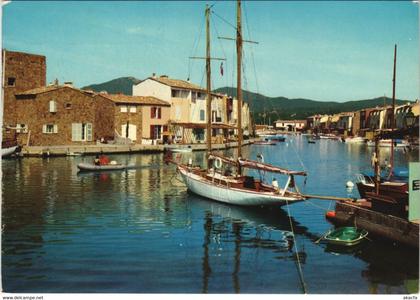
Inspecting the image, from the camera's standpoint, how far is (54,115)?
61406 mm

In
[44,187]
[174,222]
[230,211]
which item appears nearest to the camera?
[174,222]

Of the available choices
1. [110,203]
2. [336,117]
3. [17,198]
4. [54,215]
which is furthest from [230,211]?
[336,117]

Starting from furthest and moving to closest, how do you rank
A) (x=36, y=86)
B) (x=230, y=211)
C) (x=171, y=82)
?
(x=171, y=82), (x=36, y=86), (x=230, y=211)

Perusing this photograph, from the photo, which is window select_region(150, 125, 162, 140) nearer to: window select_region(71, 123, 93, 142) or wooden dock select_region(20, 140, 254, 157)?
wooden dock select_region(20, 140, 254, 157)

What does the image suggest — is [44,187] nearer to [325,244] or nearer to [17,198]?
[17,198]

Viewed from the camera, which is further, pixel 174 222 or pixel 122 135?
pixel 122 135

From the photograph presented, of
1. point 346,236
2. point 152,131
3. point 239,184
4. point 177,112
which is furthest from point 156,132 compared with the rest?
point 346,236

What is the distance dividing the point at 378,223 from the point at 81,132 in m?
50.2

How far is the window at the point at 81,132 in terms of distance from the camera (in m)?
62.5

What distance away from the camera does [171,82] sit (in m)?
78.1

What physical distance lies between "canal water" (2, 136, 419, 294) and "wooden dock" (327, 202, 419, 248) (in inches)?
20.9

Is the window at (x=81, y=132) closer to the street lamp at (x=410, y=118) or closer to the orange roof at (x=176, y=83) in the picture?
the orange roof at (x=176, y=83)

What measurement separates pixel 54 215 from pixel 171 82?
55.9 metres

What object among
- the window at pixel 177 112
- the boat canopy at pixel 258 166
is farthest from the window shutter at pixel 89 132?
the boat canopy at pixel 258 166
